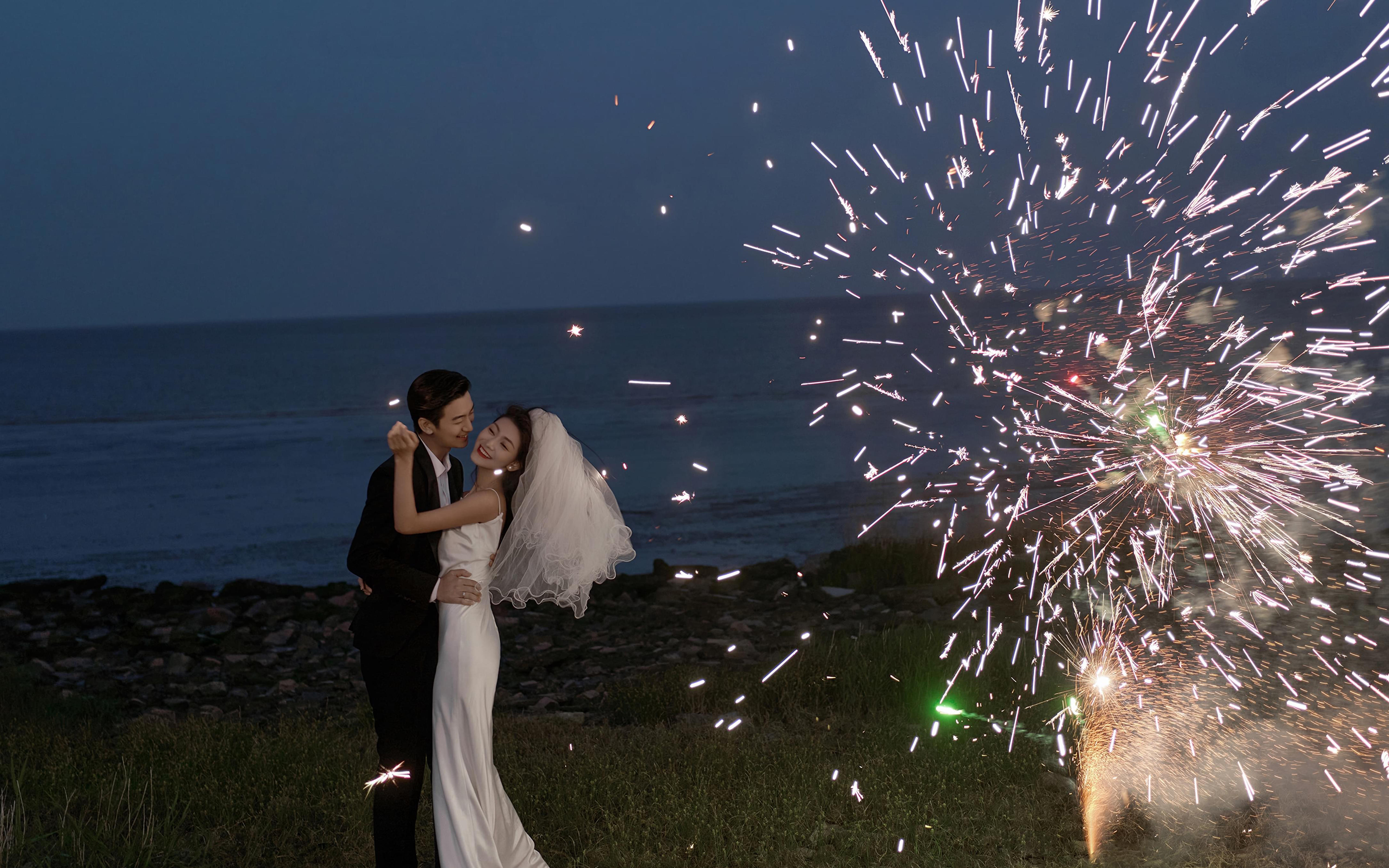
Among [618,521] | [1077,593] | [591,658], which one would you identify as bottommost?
[591,658]

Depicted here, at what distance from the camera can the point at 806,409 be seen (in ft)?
139

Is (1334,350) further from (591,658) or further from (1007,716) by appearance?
(591,658)

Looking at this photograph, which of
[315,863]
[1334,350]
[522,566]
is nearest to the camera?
[522,566]

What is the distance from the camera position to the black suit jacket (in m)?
4.65

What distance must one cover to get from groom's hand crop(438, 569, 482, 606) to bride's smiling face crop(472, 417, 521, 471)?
52cm

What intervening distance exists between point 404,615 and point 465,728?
0.59 metres

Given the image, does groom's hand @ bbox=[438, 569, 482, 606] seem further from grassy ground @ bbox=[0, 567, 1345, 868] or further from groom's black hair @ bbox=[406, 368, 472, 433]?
grassy ground @ bbox=[0, 567, 1345, 868]

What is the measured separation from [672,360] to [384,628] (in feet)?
244

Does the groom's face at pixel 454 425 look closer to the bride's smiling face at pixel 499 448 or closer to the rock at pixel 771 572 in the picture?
the bride's smiling face at pixel 499 448

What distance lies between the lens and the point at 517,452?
4945 millimetres

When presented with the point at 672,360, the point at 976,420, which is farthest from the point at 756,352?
the point at 976,420

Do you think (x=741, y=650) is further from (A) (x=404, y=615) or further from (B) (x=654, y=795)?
(A) (x=404, y=615)

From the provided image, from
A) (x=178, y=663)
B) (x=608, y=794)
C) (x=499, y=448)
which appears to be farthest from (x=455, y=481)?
(x=178, y=663)

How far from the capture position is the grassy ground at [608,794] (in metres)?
5.46
